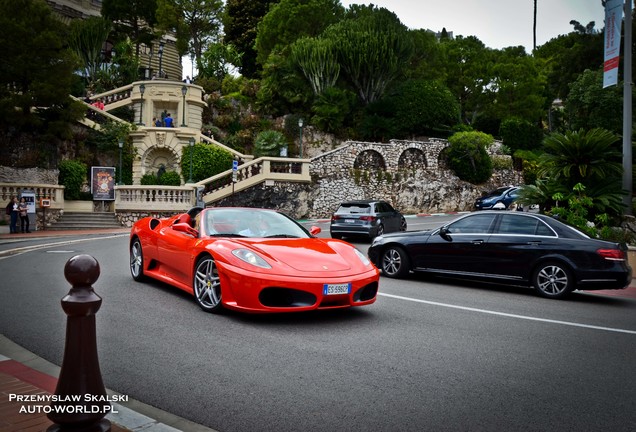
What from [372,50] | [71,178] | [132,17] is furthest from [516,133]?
[132,17]

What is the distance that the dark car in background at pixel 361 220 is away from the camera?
19172 mm

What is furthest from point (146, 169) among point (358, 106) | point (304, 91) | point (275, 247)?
point (275, 247)

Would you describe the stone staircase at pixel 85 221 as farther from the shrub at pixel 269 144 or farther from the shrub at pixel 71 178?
the shrub at pixel 269 144

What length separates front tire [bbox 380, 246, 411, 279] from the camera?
1095 cm

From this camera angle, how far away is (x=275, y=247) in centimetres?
693

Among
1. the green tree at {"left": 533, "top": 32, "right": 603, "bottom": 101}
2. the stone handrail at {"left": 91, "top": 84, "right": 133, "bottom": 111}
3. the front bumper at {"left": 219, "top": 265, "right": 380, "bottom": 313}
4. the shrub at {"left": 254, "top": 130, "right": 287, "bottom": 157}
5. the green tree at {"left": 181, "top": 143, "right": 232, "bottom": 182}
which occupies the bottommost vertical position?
the front bumper at {"left": 219, "top": 265, "right": 380, "bottom": 313}

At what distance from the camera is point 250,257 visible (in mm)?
6566

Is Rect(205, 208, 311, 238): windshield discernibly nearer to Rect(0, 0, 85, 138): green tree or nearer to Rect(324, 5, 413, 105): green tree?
Rect(0, 0, 85, 138): green tree

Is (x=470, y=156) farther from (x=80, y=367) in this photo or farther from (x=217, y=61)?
(x=80, y=367)

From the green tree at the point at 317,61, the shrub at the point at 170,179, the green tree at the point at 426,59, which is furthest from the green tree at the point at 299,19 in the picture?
the shrub at the point at 170,179

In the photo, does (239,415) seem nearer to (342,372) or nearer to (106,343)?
(342,372)

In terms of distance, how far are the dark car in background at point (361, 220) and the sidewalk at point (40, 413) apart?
14858 millimetres

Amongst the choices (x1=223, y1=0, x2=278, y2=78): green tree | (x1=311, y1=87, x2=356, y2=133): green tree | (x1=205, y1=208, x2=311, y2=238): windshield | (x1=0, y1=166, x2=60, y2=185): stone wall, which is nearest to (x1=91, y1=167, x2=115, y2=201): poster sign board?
(x1=0, y1=166, x2=60, y2=185): stone wall

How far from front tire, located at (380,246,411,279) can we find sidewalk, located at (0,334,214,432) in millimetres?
7301
